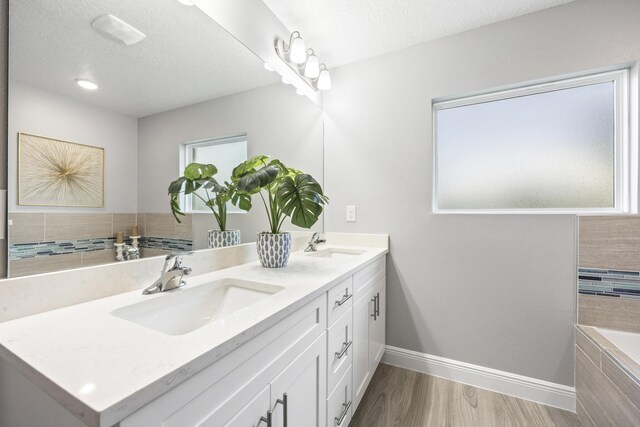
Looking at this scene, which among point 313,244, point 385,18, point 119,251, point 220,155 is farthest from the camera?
point 313,244

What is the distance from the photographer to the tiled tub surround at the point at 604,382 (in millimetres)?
1028

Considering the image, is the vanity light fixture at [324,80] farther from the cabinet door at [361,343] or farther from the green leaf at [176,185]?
the cabinet door at [361,343]

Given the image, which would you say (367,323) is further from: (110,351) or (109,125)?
(109,125)

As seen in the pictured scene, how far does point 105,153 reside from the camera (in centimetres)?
84

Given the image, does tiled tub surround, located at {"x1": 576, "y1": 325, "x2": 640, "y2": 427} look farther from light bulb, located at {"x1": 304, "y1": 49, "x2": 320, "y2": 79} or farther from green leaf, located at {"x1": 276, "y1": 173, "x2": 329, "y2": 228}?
light bulb, located at {"x1": 304, "y1": 49, "x2": 320, "y2": 79}

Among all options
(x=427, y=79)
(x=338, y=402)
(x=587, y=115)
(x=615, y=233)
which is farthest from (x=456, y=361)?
(x=427, y=79)

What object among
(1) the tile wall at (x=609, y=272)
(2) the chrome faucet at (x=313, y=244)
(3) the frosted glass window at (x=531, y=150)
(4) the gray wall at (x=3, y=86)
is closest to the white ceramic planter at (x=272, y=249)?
(2) the chrome faucet at (x=313, y=244)

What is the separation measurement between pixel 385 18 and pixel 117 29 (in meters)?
1.45

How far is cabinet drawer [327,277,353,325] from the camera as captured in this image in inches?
42.5

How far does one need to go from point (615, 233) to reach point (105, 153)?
2326mm

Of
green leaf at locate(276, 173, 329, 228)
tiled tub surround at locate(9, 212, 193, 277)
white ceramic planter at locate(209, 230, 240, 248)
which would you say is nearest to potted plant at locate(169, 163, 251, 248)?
white ceramic planter at locate(209, 230, 240, 248)

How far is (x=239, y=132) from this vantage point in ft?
4.60

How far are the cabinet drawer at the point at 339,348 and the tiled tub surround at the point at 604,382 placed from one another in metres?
1.08

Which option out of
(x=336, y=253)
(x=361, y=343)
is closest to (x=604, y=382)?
(x=361, y=343)
